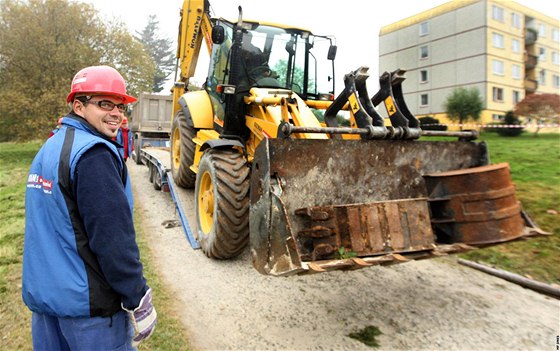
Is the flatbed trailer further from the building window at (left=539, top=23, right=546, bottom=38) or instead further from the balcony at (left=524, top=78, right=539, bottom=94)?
the building window at (left=539, top=23, right=546, bottom=38)

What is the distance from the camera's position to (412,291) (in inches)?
171

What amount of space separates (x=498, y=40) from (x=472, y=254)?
94.4 feet

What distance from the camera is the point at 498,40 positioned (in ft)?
93.5

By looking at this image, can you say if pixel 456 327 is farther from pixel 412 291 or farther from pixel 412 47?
pixel 412 47

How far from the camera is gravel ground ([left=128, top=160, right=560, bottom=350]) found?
3346 millimetres

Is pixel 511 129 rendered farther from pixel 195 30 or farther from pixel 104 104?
pixel 104 104

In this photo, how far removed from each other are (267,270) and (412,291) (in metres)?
2.09

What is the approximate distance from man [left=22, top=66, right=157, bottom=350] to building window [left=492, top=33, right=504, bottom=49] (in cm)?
3220

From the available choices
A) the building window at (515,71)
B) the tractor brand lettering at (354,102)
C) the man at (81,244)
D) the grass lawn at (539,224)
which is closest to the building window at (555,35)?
the building window at (515,71)

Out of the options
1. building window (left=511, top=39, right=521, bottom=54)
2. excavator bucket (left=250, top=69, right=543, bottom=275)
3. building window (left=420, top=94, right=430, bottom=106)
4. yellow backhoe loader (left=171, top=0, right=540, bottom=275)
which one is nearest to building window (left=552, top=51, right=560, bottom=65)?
building window (left=511, top=39, right=521, bottom=54)

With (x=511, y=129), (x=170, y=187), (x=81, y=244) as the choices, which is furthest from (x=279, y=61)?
(x=511, y=129)

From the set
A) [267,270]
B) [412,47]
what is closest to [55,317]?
[267,270]

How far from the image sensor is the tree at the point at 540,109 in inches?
771

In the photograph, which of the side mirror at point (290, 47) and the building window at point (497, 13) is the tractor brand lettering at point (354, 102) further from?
the building window at point (497, 13)
